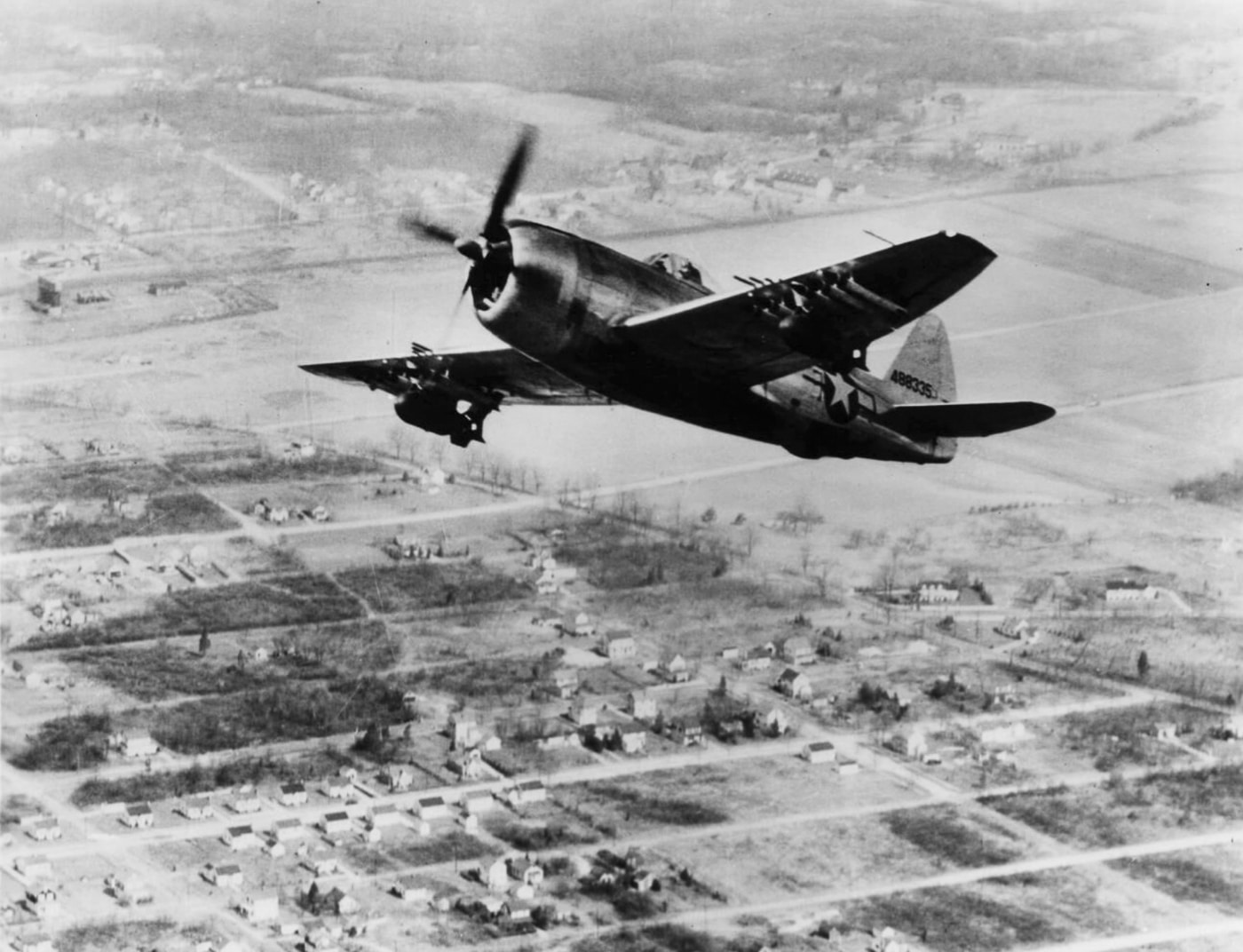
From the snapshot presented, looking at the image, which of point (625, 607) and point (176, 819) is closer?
point (176, 819)

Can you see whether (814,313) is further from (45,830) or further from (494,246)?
(45,830)

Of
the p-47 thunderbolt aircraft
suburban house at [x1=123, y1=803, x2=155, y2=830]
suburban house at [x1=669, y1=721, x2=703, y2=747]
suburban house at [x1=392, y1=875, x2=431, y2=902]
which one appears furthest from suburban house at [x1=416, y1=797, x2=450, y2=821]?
the p-47 thunderbolt aircraft

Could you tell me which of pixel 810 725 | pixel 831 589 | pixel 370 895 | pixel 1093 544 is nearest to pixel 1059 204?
pixel 1093 544

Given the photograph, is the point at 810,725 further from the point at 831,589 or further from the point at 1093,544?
the point at 1093,544

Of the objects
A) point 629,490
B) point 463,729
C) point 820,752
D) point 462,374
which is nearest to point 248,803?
point 463,729

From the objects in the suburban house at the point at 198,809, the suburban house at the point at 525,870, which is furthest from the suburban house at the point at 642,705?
the suburban house at the point at 198,809

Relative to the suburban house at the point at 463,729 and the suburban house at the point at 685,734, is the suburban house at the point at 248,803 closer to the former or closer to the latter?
the suburban house at the point at 463,729

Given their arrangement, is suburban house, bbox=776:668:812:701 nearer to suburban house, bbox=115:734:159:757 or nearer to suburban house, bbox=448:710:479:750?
suburban house, bbox=448:710:479:750
